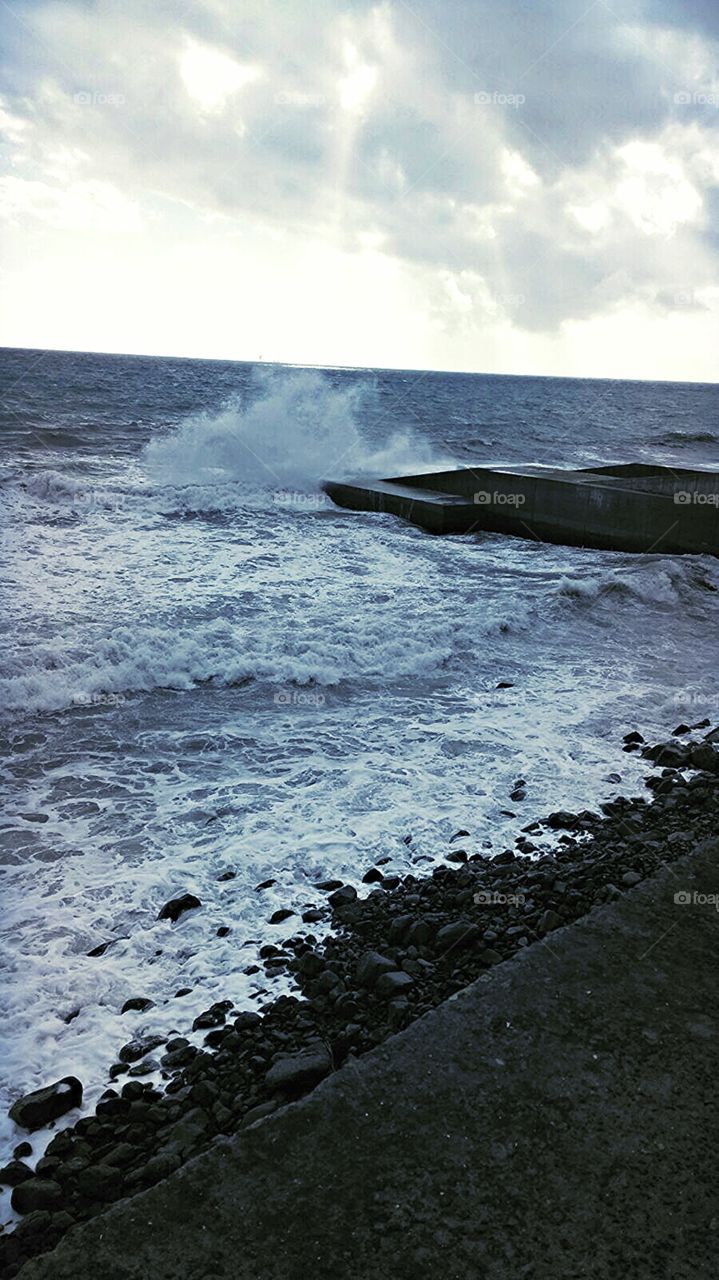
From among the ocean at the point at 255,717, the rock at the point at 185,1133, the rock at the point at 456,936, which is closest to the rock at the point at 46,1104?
the ocean at the point at 255,717

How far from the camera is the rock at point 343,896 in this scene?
162 inches

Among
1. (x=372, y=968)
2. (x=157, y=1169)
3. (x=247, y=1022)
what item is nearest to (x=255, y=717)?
(x=372, y=968)

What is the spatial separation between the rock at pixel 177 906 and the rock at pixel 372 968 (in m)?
1.06

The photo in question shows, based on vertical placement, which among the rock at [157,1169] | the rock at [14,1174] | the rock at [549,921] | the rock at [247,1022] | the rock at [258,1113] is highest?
the rock at [549,921]

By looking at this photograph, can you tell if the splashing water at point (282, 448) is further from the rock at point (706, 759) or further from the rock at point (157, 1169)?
the rock at point (157, 1169)

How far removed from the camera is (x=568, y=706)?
7039 millimetres

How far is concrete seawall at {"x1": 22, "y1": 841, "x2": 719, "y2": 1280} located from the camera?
2082 mm

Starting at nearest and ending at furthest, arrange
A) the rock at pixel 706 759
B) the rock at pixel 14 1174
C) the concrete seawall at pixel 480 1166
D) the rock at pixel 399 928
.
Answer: the concrete seawall at pixel 480 1166
the rock at pixel 14 1174
the rock at pixel 399 928
the rock at pixel 706 759

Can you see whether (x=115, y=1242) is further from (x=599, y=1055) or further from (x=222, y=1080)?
(x=599, y=1055)

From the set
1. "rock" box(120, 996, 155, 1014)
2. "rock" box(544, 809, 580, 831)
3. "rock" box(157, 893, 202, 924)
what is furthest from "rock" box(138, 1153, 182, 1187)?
"rock" box(544, 809, 580, 831)

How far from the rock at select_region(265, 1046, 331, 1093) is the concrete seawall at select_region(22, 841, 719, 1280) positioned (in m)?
0.16

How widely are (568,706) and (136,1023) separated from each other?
4.67m

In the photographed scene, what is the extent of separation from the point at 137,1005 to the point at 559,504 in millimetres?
13646

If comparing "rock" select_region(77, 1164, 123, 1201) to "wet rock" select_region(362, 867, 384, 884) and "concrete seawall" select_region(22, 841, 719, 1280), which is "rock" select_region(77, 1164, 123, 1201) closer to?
"concrete seawall" select_region(22, 841, 719, 1280)
